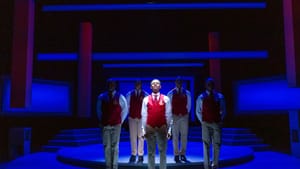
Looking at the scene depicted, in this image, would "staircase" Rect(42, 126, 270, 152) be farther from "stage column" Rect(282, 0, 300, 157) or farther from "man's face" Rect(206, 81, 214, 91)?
"man's face" Rect(206, 81, 214, 91)

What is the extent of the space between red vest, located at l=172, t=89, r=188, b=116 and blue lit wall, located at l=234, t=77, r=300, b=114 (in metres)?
3.02


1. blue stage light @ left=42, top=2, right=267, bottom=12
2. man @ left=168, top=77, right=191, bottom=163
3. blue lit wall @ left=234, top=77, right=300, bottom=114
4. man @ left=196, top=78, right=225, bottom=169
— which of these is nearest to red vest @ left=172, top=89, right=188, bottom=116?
man @ left=168, top=77, right=191, bottom=163

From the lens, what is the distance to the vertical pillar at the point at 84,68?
824 centimetres

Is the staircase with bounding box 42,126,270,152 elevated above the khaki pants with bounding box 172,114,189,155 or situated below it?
below

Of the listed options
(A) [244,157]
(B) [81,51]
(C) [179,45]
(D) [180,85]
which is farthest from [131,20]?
(A) [244,157]

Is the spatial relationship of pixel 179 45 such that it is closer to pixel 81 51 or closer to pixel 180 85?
pixel 81 51

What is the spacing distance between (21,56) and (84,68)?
3.08m

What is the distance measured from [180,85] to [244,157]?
6.99 ft

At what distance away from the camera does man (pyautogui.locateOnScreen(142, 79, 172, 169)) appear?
4.02 m

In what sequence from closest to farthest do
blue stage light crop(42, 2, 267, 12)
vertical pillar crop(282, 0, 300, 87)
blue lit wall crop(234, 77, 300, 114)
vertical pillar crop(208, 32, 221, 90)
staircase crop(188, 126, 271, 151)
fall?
vertical pillar crop(282, 0, 300, 87)
blue stage light crop(42, 2, 267, 12)
blue lit wall crop(234, 77, 300, 114)
staircase crop(188, 126, 271, 151)
vertical pillar crop(208, 32, 221, 90)

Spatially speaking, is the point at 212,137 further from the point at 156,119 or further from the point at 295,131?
the point at 295,131

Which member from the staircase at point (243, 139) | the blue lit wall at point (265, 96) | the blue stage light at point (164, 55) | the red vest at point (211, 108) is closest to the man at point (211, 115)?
the red vest at point (211, 108)

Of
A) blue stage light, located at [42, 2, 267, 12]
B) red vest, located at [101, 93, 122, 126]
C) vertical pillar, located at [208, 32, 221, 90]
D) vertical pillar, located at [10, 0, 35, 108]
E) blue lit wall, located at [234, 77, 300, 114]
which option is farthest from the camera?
vertical pillar, located at [208, 32, 221, 90]

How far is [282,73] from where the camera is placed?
300 inches
